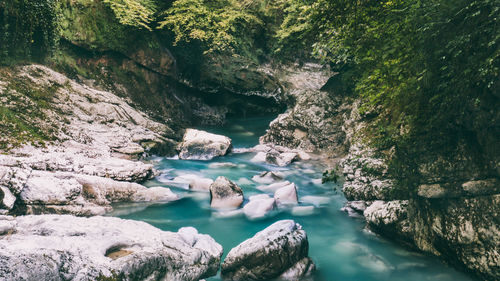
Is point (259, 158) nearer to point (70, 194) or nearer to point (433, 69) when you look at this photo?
point (70, 194)

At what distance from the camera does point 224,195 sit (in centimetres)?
792

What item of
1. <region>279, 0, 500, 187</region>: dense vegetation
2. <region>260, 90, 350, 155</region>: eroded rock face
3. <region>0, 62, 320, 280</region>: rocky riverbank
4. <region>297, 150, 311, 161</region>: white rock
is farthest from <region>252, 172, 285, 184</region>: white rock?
<region>279, 0, 500, 187</region>: dense vegetation

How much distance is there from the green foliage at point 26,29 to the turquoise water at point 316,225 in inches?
224

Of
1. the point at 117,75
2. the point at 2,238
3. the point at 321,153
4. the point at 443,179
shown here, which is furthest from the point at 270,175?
the point at 117,75

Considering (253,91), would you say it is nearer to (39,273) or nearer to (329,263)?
(329,263)

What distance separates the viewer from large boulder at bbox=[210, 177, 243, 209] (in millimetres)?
7809

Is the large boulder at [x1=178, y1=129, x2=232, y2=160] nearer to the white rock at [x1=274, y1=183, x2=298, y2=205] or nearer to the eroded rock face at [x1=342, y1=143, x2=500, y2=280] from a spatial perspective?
the white rock at [x1=274, y1=183, x2=298, y2=205]

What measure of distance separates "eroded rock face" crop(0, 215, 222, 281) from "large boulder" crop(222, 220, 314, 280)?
0.33 meters

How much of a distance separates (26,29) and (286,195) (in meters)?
9.79

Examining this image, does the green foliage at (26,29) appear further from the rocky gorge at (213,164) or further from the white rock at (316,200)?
the white rock at (316,200)

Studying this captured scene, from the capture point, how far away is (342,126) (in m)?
12.2

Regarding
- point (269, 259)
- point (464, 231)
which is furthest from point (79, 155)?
point (464, 231)

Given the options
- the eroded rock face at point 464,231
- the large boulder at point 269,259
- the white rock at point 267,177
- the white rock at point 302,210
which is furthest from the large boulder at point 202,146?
the eroded rock face at point 464,231

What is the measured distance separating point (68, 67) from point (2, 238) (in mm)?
10424
